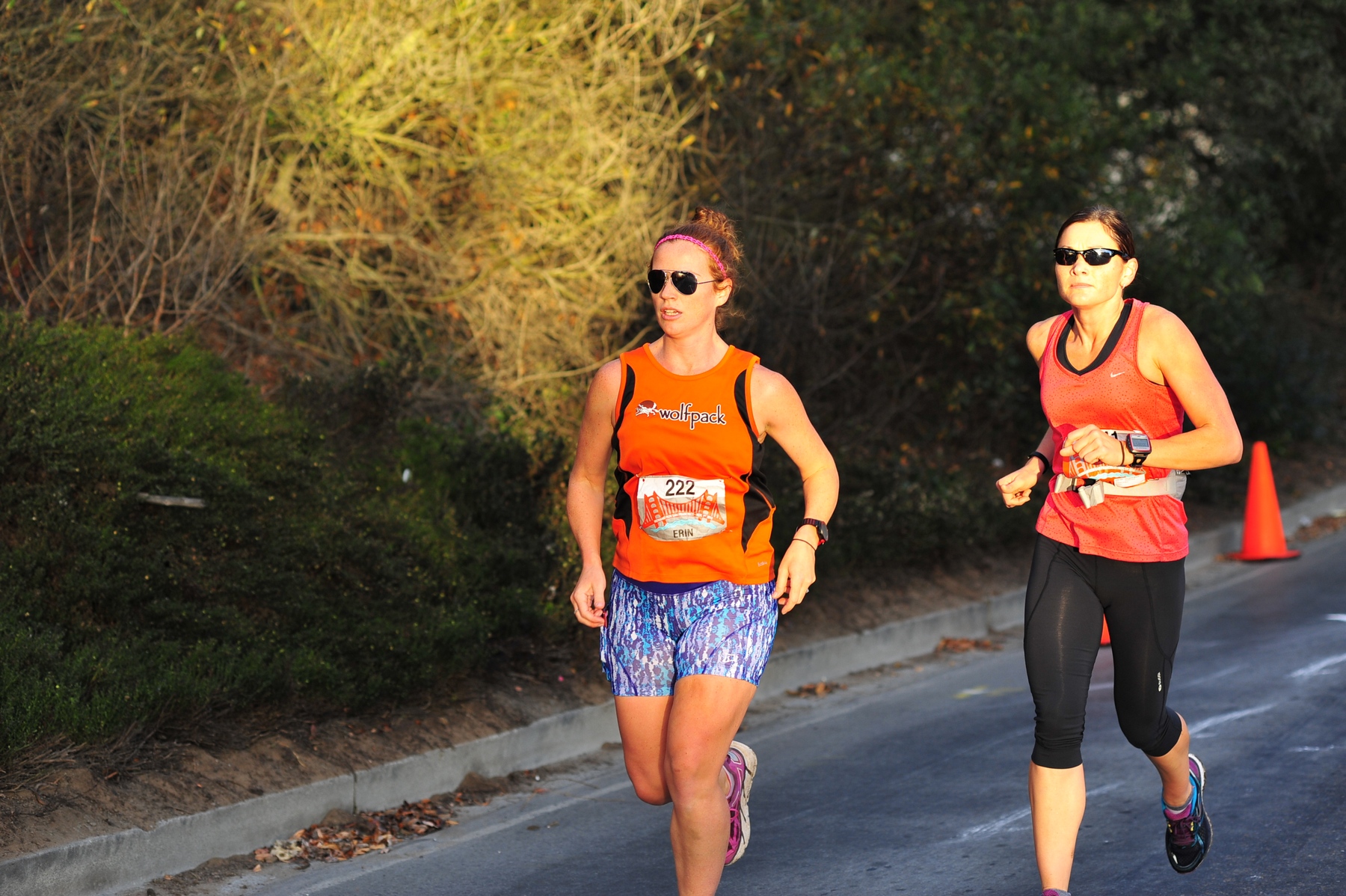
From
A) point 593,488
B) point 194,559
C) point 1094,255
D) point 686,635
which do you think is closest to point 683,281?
point 593,488

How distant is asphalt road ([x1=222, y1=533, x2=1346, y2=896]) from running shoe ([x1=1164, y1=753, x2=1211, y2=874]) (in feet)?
0.37

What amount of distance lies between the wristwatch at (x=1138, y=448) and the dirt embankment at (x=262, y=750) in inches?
131

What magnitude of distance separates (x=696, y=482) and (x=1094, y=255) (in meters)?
1.37

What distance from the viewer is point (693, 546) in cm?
380

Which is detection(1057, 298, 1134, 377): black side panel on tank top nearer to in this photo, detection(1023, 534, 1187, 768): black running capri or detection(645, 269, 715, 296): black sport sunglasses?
detection(1023, 534, 1187, 768): black running capri

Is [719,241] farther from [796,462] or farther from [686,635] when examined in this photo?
[686,635]

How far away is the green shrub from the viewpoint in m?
5.35

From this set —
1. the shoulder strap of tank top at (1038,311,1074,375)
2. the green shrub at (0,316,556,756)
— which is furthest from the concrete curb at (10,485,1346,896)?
the shoulder strap of tank top at (1038,311,1074,375)

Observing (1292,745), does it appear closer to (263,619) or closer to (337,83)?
(263,619)

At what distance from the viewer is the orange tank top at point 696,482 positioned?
3801 mm

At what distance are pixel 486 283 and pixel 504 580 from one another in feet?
12.5

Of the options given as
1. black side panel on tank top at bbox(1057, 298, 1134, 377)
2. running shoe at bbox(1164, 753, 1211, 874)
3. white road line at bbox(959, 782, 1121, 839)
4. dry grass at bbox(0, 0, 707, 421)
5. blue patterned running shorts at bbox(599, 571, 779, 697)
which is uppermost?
dry grass at bbox(0, 0, 707, 421)

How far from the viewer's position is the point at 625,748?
3.96 meters

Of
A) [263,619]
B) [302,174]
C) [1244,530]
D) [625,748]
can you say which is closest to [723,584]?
[625,748]
